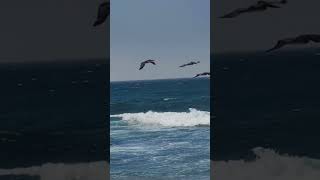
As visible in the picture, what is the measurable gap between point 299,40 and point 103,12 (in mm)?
1482

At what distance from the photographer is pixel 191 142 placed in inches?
364

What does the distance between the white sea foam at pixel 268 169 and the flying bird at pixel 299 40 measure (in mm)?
789

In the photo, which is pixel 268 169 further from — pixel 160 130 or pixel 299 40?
pixel 160 130

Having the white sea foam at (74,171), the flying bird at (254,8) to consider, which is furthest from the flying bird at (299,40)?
the white sea foam at (74,171)

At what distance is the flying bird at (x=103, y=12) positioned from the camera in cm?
385

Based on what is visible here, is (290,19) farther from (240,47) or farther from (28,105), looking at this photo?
(28,105)

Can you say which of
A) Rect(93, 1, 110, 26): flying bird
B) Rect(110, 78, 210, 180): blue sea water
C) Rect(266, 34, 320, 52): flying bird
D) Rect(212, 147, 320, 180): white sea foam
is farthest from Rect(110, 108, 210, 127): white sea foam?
Rect(93, 1, 110, 26): flying bird

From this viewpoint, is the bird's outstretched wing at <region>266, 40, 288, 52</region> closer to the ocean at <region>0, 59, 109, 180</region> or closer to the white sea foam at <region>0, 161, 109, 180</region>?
the ocean at <region>0, 59, 109, 180</region>

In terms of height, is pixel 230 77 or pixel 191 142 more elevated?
pixel 230 77

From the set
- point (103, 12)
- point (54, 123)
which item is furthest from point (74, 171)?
point (103, 12)

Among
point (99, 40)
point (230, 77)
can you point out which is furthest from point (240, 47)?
point (99, 40)

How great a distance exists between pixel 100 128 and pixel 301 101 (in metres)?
1.52

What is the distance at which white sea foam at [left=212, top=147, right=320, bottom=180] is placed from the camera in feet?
12.9

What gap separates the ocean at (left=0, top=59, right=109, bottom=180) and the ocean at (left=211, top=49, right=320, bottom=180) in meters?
0.87
